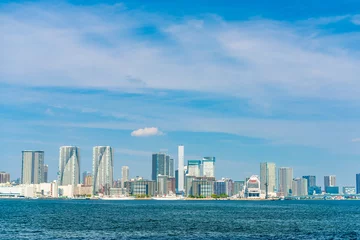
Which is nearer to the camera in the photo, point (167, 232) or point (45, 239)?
point (45, 239)

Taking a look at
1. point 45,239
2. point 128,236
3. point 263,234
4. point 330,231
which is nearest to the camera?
point 45,239

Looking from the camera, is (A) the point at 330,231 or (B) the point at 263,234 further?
(A) the point at 330,231

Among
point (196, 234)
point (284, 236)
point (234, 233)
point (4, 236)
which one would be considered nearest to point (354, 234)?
point (284, 236)

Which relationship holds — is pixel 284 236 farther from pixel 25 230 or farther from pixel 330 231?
pixel 25 230

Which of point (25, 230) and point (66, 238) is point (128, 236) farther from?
point (25, 230)

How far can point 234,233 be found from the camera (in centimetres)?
9462

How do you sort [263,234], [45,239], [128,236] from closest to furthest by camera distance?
[45,239] < [128,236] < [263,234]

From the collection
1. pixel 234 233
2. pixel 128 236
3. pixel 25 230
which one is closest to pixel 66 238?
pixel 128 236

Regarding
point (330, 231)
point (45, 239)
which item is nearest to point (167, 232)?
point (45, 239)

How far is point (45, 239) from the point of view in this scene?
80812 mm

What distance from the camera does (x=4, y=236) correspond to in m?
85.8

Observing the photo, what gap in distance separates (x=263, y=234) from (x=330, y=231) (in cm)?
1739

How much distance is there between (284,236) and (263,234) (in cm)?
519

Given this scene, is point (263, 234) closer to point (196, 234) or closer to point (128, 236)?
point (196, 234)
